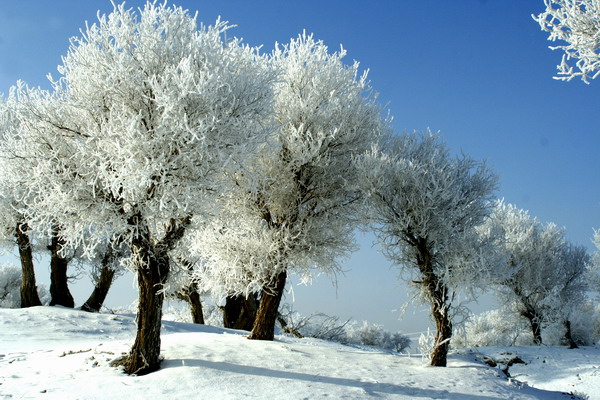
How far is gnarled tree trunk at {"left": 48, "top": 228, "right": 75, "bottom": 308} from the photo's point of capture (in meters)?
21.3

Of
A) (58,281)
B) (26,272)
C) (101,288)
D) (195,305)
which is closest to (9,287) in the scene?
(101,288)

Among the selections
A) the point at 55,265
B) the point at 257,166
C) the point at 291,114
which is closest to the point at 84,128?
the point at 257,166

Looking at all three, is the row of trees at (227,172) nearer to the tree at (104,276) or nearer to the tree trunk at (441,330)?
the tree trunk at (441,330)

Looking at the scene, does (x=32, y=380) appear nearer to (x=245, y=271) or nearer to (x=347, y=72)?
(x=245, y=271)

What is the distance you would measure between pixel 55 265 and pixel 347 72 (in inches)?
685

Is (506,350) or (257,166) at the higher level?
(257,166)

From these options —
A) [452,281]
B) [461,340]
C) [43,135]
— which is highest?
[43,135]

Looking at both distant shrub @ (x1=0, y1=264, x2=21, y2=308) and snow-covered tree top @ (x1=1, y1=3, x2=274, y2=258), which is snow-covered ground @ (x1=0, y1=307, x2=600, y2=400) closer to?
snow-covered tree top @ (x1=1, y1=3, x2=274, y2=258)

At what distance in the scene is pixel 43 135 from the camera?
956cm

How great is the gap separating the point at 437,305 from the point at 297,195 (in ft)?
17.6

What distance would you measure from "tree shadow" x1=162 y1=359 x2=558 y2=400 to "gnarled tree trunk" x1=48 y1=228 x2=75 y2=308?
46.8ft

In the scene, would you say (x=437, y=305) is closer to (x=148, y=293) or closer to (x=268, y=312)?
(x=268, y=312)

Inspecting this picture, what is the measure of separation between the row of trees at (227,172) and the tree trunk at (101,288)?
10.9m

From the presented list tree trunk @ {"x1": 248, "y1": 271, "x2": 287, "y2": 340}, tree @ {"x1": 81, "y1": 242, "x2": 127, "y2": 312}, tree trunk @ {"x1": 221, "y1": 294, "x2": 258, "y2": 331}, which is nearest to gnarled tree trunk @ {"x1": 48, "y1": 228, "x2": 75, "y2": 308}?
tree @ {"x1": 81, "y1": 242, "x2": 127, "y2": 312}
